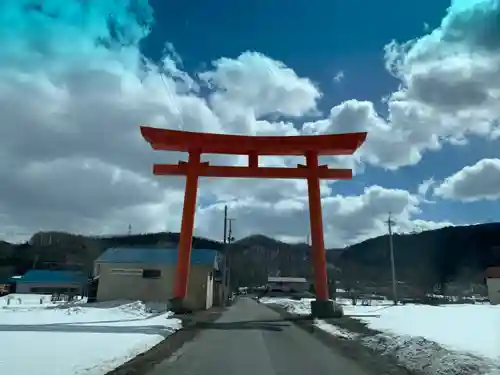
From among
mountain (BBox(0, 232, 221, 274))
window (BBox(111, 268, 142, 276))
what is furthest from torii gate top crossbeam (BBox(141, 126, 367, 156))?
mountain (BBox(0, 232, 221, 274))

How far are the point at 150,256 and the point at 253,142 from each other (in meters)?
17.2

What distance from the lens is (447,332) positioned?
13.2 m

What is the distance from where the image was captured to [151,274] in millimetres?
34938

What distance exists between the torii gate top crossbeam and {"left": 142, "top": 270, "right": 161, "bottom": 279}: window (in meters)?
13.4

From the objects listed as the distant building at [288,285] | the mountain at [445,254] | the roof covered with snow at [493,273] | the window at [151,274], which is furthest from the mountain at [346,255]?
the window at [151,274]

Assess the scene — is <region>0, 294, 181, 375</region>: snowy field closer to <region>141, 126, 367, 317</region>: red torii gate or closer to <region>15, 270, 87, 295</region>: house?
<region>141, 126, 367, 317</region>: red torii gate

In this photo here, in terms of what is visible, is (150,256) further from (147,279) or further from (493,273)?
(493,273)

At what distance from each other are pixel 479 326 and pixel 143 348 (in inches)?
415

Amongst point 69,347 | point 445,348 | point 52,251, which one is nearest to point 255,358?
point 445,348

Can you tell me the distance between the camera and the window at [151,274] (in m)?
34.8

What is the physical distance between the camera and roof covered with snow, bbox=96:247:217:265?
35594mm

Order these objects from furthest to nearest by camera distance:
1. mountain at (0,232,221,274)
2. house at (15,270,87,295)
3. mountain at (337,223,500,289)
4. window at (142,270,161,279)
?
mountain at (0,232,221,274) → mountain at (337,223,500,289) → house at (15,270,87,295) → window at (142,270,161,279)

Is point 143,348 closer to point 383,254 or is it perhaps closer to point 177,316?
point 177,316

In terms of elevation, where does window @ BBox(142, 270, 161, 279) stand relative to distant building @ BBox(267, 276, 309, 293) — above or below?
below
